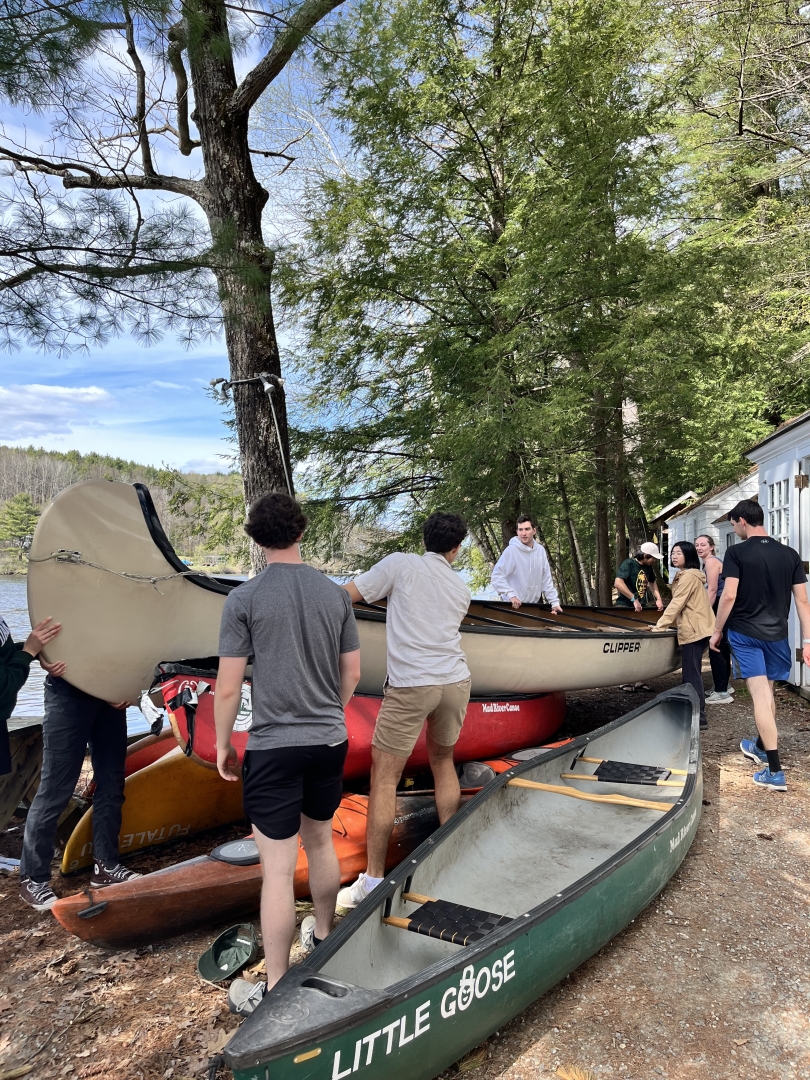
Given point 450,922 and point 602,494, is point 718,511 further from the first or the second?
point 450,922

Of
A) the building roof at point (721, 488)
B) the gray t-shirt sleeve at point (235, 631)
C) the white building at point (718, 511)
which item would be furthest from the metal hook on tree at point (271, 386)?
the building roof at point (721, 488)

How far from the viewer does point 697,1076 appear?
2598 mm

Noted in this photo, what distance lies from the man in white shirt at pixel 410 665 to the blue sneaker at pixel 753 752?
3.16 m

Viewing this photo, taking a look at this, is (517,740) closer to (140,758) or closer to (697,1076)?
(140,758)

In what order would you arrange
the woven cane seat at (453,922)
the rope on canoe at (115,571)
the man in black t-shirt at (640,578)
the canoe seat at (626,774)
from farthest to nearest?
the man in black t-shirt at (640,578) → the canoe seat at (626,774) → the rope on canoe at (115,571) → the woven cane seat at (453,922)

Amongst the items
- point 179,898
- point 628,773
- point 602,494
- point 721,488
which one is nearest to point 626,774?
point 628,773

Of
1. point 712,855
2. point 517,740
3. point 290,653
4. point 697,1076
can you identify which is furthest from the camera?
point 517,740

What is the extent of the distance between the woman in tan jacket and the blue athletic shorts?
124 cm

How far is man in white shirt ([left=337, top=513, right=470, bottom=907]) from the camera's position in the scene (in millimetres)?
3857

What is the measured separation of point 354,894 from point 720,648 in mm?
5783

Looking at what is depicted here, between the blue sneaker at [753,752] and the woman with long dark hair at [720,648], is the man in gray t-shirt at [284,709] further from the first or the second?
the woman with long dark hair at [720,648]

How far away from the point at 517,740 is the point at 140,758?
9.41ft

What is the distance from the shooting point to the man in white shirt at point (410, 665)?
3.86 meters

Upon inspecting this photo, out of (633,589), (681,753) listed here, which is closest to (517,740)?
(681,753)
